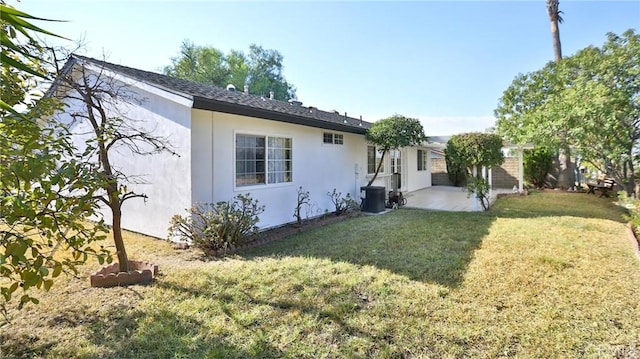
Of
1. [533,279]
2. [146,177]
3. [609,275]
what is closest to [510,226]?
[609,275]

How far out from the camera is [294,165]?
29.4 feet

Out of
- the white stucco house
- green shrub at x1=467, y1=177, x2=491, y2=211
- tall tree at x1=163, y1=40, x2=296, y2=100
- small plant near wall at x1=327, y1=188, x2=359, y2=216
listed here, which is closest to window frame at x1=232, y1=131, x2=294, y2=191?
the white stucco house

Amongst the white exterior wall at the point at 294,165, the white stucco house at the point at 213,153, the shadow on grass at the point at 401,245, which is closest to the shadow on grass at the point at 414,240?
the shadow on grass at the point at 401,245

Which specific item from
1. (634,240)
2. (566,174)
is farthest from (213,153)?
(566,174)

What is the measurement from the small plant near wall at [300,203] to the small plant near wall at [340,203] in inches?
45.2

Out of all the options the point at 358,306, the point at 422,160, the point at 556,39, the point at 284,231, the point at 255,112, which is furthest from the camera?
the point at 422,160

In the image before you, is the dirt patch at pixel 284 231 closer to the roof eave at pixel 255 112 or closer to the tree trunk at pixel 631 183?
the roof eave at pixel 255 112

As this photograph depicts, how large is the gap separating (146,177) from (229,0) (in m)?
6.38

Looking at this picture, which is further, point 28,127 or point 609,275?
point 609,275

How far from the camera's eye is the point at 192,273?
16.5 ft

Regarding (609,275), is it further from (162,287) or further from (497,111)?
(497,111)

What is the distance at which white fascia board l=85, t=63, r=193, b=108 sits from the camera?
19.8ft

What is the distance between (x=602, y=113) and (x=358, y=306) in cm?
995

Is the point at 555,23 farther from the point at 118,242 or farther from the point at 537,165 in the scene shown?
the point at 118,242
